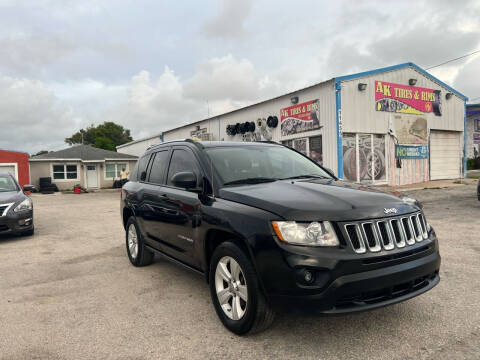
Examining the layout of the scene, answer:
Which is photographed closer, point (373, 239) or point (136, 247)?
point (373, 239)

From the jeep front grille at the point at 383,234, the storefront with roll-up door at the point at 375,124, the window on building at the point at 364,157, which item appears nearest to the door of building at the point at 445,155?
the storefront with roll-up door at the point at 375,124

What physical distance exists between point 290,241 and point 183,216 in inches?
58.7

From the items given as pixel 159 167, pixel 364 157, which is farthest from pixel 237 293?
pixel 364 157

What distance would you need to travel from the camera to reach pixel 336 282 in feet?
8.13

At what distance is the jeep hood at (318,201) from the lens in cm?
265

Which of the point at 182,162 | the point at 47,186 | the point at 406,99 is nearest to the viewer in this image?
the point at 182,162

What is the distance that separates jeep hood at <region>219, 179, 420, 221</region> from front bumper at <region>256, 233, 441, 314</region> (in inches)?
11.0

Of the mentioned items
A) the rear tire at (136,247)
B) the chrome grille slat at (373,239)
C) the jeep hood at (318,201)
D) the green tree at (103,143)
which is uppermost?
the green tree at (103,143)

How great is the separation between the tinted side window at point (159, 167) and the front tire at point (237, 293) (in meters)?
1.77

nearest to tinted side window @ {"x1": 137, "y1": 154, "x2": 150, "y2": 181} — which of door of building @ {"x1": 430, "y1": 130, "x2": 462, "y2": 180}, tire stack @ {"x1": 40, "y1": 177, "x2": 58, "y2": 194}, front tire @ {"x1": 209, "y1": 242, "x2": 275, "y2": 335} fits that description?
front tire @ {"x1": 209, "y1": 242, "x2": 275, "y2": 335}

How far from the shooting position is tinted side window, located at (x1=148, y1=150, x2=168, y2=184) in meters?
4.62

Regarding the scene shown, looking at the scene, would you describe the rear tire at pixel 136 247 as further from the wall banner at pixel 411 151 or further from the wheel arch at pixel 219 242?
the wall banner at pixel 411 151

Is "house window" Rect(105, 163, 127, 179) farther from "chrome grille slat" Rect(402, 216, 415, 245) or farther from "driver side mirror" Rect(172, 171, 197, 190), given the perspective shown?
"chrome grille slat" Rect(402, 216, 415, 245)

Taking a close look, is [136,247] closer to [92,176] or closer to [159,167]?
[159,167]
